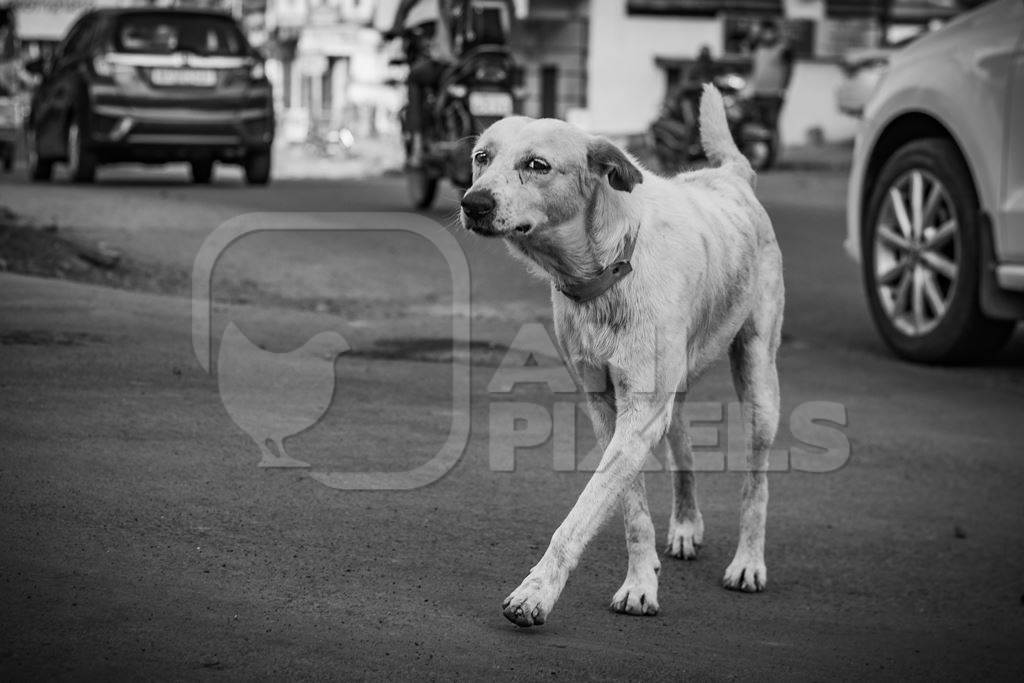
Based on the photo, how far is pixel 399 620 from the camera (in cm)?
447

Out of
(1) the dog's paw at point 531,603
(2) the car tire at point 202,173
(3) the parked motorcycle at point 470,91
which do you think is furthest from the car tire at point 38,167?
(1) the dog's paw at point 531,603

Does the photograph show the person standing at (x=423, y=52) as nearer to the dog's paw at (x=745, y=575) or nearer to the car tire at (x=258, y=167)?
the car tire at (x=258, y=167)

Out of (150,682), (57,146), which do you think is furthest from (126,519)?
(57,146)

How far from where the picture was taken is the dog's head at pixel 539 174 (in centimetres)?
466

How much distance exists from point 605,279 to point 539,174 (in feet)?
1.14

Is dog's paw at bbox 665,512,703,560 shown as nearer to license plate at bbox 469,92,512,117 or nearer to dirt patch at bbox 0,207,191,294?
dirt patch at bbox 0,207,191,294

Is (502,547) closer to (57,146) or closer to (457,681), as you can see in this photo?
(457,681)

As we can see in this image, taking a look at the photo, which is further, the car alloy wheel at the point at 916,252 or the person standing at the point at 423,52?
the person standing at the point at 423,52

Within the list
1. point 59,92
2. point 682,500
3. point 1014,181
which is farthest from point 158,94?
point 682,500

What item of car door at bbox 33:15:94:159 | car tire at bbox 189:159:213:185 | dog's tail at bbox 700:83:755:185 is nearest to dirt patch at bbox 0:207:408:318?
dog's tail at bbox 700:83:755:185

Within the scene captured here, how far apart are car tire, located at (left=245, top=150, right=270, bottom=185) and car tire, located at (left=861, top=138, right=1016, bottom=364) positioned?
1004 centimetres

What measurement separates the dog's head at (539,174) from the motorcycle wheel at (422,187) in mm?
11323

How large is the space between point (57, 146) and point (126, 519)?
13988 millimetres

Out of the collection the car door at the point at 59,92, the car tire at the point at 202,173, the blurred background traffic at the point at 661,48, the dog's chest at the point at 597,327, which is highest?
the dog's chest at the point at 597,327
